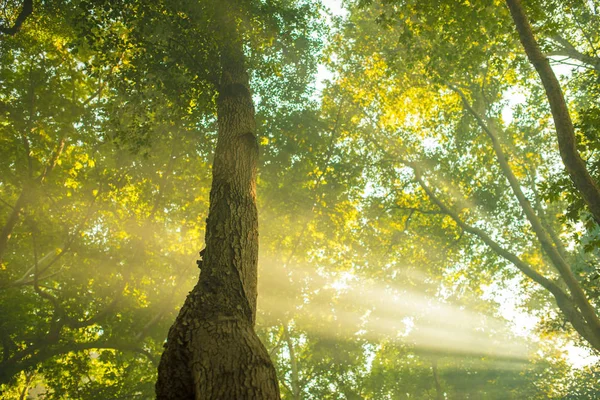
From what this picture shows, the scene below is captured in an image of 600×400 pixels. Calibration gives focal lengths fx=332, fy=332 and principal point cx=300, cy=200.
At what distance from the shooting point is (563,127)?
5.07m

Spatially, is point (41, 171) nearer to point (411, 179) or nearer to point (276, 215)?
point (276, 215)

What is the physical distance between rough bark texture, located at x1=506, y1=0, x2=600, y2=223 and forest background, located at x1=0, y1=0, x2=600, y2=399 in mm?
2537

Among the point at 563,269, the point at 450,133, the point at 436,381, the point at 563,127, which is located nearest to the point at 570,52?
the point at 450,133

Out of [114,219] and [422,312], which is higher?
[114,219]

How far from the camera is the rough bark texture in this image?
4.80 m

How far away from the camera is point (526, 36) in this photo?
5.63m

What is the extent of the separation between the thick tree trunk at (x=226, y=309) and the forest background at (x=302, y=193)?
343 centimetres

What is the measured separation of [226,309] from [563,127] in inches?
218

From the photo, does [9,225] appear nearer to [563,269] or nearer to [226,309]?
[226,309]

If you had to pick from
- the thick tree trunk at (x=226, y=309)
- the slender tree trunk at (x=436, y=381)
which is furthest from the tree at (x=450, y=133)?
the thick tree trunk at (x=226, y=309)

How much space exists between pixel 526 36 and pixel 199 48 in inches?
247

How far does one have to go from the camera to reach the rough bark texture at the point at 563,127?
189 inches

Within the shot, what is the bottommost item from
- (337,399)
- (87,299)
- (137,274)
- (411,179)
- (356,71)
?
(337,399)

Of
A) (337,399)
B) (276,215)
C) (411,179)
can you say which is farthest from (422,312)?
(276,215)
